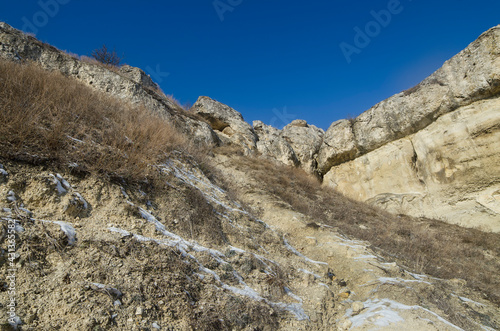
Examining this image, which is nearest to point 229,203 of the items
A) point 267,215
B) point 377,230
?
point 267,215

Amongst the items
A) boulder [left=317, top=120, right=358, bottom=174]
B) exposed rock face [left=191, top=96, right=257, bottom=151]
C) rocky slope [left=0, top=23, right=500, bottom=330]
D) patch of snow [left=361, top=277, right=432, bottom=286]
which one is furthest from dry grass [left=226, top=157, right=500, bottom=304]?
boulder [left=317, top=120, right=358, bottom=174]

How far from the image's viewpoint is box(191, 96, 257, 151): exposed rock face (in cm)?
1656

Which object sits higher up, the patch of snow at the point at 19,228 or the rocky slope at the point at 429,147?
the rocky slope at the point at 429,147

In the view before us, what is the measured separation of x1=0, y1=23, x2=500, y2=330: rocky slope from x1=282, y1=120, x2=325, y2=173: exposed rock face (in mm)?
11462

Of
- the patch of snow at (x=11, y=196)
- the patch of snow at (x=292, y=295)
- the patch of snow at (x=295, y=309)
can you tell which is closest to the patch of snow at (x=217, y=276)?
the patch of snow at (x=295, y=309)

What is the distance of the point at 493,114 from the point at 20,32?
68.2 feet

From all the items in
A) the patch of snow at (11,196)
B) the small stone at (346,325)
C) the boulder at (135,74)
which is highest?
the boulder at (135,74)

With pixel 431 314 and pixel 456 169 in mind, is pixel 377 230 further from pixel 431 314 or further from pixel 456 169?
pixel 456 169

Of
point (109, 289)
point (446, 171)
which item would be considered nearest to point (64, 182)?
point (109, 289)

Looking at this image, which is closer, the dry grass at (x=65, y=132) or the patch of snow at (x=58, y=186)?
the patch of snow at (x=58, y=186)

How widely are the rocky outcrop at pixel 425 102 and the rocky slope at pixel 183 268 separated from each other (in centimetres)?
990

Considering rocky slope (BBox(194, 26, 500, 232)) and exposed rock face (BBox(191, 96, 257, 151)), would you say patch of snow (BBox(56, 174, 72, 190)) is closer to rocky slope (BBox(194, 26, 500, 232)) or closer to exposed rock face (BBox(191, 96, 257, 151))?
rocky slope (BBox(194, 26, 500, 232))

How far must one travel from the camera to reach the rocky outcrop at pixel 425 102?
11198 mm

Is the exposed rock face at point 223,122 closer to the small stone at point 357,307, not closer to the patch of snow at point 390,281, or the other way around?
the patch of snow at point 390,281
